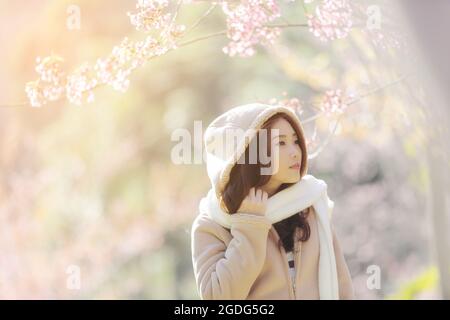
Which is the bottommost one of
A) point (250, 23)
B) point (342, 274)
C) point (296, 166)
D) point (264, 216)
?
point (342, 274)

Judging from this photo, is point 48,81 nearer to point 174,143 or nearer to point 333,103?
point 174,143

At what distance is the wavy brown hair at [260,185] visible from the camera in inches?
62.8

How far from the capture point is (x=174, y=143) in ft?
7.53

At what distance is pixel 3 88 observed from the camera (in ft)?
7.19

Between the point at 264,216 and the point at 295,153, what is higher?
the point at 295,153

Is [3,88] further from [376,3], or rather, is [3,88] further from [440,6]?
[440,6]

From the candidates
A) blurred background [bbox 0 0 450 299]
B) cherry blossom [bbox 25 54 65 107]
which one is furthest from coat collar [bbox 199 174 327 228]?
cherry blossom [bbox 25 54 65 107]

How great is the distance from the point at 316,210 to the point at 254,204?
0.53 feet

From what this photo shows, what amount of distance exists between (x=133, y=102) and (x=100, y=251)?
19.4 inches

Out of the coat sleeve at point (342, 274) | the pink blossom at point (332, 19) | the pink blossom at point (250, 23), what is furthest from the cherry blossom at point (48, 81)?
the coat sleeve at point (342, 274)

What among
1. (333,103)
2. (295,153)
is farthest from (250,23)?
(295,153)

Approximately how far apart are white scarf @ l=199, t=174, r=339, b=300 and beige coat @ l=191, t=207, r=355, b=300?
16 millimetres

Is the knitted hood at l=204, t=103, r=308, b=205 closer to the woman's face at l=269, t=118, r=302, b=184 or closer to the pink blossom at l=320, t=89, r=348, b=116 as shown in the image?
the woman's face at l=269, t=118, r=302, b=184
